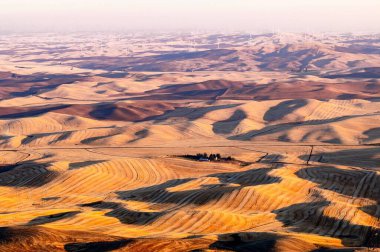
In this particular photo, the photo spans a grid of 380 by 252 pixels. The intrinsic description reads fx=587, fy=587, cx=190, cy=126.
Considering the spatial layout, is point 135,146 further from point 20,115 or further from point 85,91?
point 85,91

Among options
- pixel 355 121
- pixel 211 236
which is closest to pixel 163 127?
pixel 355 121

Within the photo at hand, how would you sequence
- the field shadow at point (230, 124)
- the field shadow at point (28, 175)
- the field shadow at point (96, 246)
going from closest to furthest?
the field shadow at point (96, 246) → the field shadow at point (28, 175) → the field shadow at point (230, 124)

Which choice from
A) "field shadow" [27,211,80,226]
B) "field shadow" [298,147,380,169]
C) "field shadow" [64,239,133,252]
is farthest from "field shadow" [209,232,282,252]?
"field shadow" [298,147,380,169]

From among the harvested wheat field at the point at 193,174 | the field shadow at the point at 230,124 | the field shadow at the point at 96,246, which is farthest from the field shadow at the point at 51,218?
the field shadow at the point at 230,124

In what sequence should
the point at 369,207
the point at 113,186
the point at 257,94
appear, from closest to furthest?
the point at 369,207, the point at 113,186, the point at 257,94

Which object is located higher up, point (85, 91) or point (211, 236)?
point (211, 236)

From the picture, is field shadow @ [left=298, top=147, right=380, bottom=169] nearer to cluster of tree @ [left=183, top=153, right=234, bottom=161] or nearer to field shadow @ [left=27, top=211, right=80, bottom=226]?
cluster of tree @ [left=183, top=153, right=234, bottom=161]

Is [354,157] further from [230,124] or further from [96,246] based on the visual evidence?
[96,246]

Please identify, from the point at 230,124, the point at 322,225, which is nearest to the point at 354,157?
the point at 322,225

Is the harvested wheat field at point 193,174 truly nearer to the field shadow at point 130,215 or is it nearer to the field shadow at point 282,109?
the field shadow at point 130,215
